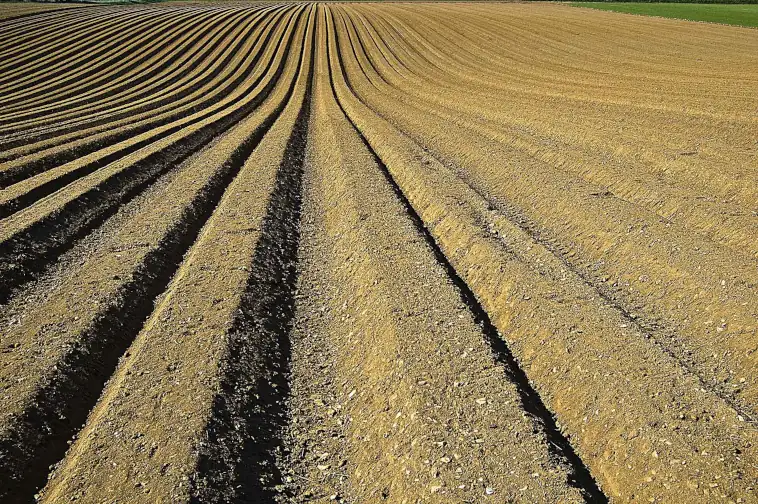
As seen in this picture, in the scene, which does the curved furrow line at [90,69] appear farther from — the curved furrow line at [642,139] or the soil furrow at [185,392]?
the soil furrow at [185,392]

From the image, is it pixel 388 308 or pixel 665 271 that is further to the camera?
pixel 665 271

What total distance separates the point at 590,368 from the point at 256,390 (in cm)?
313

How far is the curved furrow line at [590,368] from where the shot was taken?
428 centimetres

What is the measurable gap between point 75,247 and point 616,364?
289 inches

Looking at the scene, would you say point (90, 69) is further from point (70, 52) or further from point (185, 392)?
point (185, 392)

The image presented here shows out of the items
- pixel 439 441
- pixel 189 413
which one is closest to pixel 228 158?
pixel 189 413

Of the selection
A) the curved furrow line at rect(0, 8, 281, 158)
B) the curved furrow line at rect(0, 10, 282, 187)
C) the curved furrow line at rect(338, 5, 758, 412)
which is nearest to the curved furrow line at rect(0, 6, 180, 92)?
the curved furrow line at rect(0, 8, 281, 158)

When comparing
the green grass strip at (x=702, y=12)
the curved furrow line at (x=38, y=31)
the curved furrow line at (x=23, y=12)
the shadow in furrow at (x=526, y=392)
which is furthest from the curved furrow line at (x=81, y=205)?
the green grass strip at (x=702, y=12)

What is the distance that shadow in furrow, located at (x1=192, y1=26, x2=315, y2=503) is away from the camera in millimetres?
4191

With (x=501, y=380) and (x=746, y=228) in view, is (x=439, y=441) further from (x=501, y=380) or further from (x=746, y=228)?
(x=746, y=228)

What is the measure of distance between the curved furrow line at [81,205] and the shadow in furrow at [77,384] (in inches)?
59.0

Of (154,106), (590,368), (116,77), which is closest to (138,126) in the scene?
(154,106)

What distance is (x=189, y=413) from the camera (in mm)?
4742

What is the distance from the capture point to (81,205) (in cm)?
941
